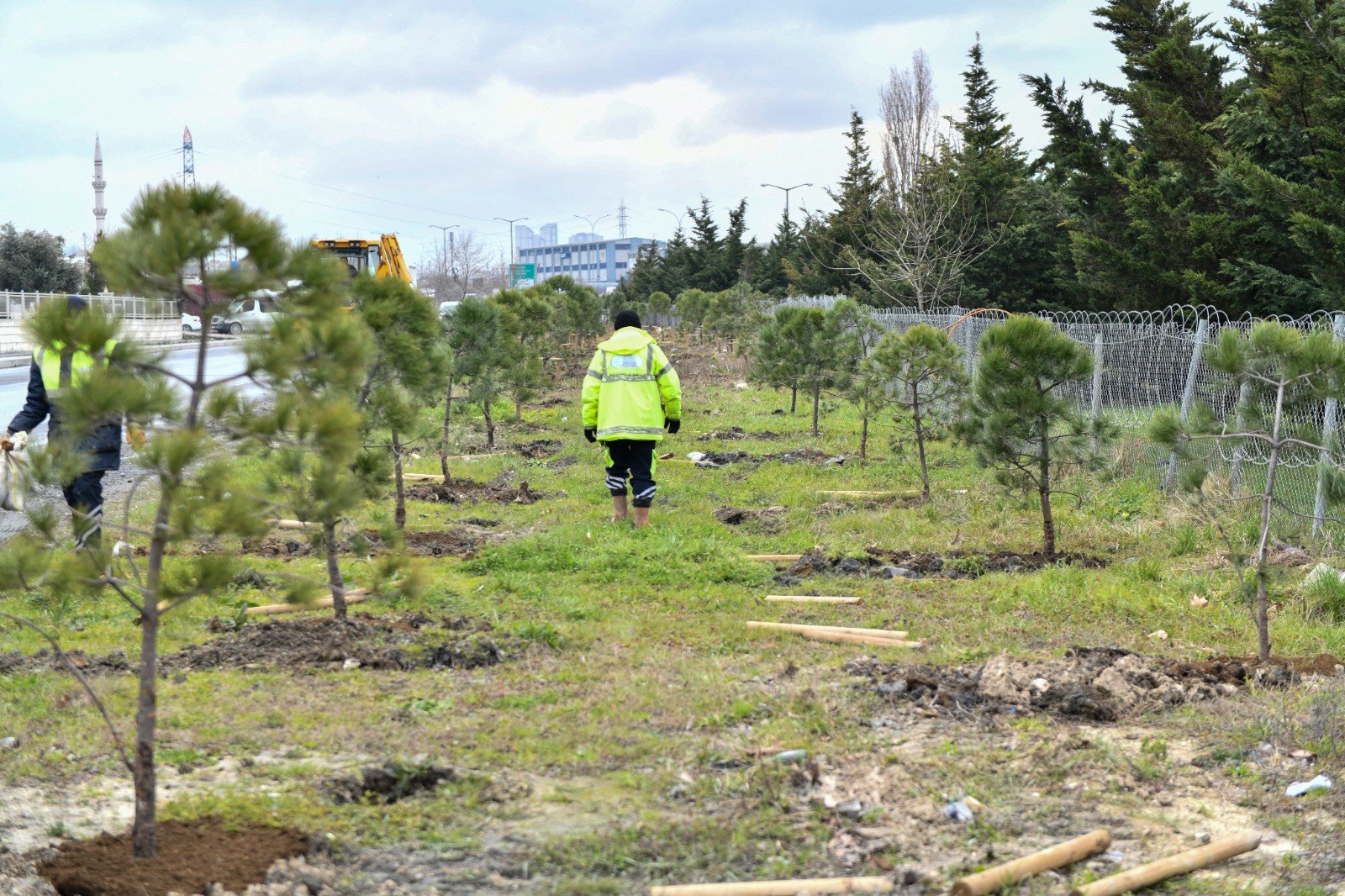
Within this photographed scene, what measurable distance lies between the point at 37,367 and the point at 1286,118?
1513cm

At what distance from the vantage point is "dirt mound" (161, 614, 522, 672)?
19.7 feet

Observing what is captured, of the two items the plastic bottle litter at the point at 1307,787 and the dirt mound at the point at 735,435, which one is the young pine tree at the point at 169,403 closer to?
the plastic bottle litter at the point at 1307,787

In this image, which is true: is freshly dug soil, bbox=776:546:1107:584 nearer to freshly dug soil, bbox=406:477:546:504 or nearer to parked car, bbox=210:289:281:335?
freshly dug soil, bbox=406:477:546:504

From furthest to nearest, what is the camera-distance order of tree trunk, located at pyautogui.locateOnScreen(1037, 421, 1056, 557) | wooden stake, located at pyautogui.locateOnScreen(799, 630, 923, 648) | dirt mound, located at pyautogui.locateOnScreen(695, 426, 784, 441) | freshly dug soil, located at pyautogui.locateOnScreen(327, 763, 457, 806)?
dirt mound, located at pyautogui.locateOnScreen(695, 426, 784, 441) < tree trunk, located at pyautogui.locateOnScreen(1037, 421, 1056, 557) < wooden stake, located at pyautogui.locateOnScreen(799, 630, 923, 648) < freshly dug soil, located at pyautogui.locateOnScreen(327, 763, 457, 806)

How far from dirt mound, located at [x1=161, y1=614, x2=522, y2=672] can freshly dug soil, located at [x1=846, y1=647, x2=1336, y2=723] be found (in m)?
1.97

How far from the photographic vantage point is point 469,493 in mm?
11953

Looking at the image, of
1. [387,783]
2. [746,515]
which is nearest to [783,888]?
[387,783]

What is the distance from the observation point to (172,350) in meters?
3.62

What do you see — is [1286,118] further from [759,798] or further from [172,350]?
[172,350]

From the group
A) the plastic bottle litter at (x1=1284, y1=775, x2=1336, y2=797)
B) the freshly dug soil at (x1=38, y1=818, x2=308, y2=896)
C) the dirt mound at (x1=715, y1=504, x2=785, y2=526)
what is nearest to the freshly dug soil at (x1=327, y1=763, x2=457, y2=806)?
the freshly dug soil at (x1=38, y1=818, x2=308, y2=896)

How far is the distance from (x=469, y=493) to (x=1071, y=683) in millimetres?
7507

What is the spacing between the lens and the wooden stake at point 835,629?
21.7ft

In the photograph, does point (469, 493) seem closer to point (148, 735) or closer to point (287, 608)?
point (287, 608)

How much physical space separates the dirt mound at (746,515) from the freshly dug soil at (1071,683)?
4.42 meters
